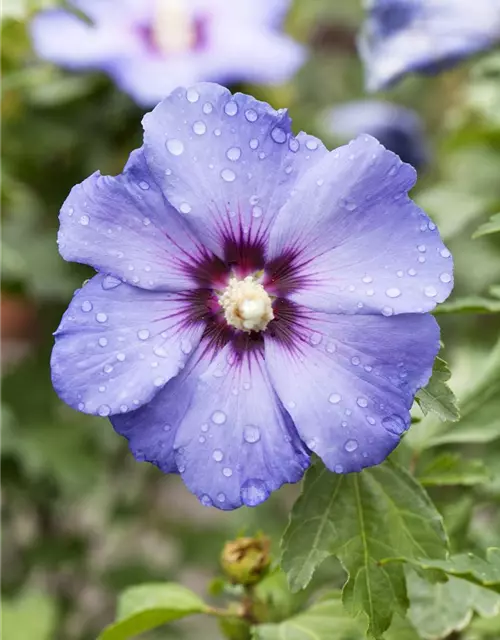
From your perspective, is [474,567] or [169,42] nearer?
[474,567]

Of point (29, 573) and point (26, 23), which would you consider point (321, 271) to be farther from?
point (29, 573)

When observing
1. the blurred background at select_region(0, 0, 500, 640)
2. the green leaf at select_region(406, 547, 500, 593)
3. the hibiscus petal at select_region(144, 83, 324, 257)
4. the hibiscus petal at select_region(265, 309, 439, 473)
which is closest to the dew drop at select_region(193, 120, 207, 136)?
the hibiscus petal at select_region(144, 83, 324, 257)

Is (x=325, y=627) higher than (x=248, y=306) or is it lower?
lower

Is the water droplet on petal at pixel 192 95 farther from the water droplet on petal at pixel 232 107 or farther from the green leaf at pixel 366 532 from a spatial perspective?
the green leaf at pixel 366 532

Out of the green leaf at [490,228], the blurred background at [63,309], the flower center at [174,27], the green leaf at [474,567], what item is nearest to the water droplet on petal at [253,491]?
the green leaf at [474,567]

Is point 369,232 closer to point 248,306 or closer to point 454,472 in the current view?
point 248,306

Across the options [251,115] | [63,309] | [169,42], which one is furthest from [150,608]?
[169,42]

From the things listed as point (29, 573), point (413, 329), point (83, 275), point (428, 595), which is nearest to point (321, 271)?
point (413, 329)
